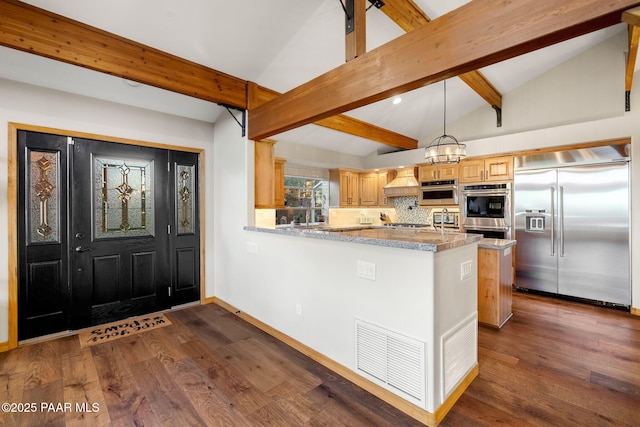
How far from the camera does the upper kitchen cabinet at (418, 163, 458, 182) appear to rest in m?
5.55

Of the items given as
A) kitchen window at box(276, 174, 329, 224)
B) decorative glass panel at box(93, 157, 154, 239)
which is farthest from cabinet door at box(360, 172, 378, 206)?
decorative glass panel at box(93, 157, 154, 239)

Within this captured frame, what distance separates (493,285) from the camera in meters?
3.31

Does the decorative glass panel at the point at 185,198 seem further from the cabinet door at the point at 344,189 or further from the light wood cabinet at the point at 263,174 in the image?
the cabinet door at the point at 344,189

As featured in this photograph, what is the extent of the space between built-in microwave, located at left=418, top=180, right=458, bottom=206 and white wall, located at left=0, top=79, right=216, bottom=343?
12.6 feet

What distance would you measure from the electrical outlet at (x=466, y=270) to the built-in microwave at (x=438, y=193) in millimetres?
3498

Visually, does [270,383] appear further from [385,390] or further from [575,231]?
[575,231]

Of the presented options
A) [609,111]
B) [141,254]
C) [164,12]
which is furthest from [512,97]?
[141,254]

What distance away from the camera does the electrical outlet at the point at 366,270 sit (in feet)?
7.34

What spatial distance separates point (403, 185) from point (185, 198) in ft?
14.0

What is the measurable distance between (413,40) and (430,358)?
214 centimetres

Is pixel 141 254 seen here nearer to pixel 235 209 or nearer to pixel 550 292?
pixel 235 209

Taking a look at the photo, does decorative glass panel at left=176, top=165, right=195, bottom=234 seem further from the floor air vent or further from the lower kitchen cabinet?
the lower kitchen cabinet

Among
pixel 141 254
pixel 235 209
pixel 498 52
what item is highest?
pixel 498 52

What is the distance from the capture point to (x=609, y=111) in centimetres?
417
